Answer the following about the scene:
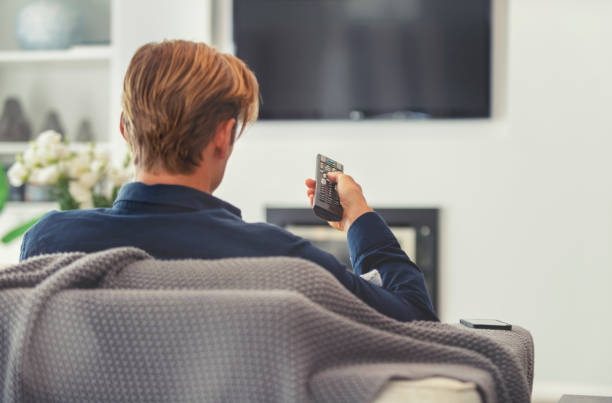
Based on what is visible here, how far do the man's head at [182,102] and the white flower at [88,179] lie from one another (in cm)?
131

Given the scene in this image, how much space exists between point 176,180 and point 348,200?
30 cm

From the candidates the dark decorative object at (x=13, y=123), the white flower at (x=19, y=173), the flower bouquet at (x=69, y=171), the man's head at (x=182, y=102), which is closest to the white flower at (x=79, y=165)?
the flower bouquet at (x=69, y=171)

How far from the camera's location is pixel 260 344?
0.66m

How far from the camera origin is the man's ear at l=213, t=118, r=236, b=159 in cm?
96

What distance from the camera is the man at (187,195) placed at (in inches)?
34.4

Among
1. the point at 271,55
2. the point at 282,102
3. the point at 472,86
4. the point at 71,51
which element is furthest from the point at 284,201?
the point at 71,51

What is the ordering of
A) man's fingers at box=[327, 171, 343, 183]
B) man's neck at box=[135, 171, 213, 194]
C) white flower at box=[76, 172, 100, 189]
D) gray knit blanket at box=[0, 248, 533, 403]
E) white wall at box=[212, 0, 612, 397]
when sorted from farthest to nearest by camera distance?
white wall at box=[212, 0, 612, 397], white flower at box=[76, 172, 100, 189], man's fingers at box=[327, 171, 343, 183], man's neck at box=[135, 171, 213, 194], gray knit blanket at box=[0, 248, 533, 403]

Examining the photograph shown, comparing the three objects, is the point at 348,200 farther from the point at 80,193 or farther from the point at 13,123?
the point at 13,123

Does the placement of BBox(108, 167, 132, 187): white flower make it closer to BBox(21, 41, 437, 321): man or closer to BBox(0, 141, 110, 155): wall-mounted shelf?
BBox(0, 141, 110, 155): wall-mounted shelf

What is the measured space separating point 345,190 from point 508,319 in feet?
6.15

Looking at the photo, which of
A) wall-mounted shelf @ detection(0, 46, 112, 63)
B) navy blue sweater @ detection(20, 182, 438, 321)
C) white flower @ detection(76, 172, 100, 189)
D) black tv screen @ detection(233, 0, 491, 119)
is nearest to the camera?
navy blue sweater @ detection(20, 182, 438, 321)

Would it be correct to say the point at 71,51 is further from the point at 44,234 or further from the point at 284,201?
the point at 44,234

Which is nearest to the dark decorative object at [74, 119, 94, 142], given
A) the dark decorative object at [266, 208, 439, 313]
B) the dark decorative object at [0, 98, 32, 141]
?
the dark decorative object at [0, 98, 32, 141]

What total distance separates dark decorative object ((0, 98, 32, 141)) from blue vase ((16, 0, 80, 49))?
0.93 ft
